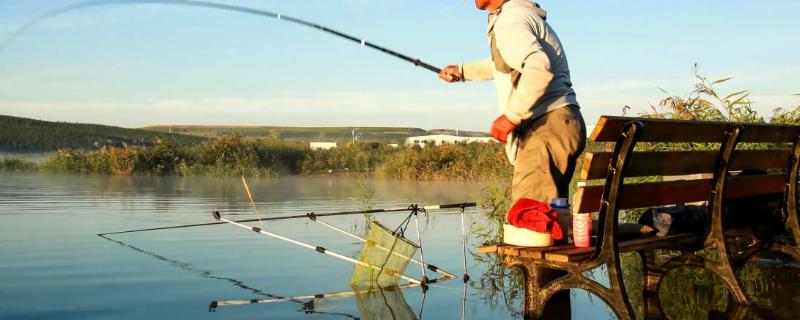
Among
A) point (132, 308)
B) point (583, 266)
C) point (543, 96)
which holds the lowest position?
point (132, 308)

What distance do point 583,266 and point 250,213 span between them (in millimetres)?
9647

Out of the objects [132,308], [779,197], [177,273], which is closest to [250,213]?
[177,273]

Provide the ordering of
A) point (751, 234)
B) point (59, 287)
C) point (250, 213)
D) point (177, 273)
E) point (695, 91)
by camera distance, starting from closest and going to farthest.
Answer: point (751, 234) → point (59, 287) → point (177, 273) → point (695, 91) → point (250, 213)

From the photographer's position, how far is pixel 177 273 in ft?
25.9

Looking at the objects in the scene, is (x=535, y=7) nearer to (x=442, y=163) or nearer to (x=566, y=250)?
(x=566, y=250)

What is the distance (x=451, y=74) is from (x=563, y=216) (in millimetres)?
1710

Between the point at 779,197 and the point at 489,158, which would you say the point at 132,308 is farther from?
the point at 489,158

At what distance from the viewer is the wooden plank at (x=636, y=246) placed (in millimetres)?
4481

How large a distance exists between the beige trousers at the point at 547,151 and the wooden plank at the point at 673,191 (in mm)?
443

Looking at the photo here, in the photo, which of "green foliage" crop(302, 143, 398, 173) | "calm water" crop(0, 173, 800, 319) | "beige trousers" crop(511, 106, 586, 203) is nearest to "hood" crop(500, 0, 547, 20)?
"beige trousers" crop(511, 106, 586, 203)

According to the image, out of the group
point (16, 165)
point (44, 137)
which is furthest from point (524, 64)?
point (44, 137)

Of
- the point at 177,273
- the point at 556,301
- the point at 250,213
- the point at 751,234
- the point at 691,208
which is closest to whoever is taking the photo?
the point at 556,301

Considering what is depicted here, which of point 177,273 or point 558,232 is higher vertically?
point 558,232

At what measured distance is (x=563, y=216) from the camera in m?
4.86
